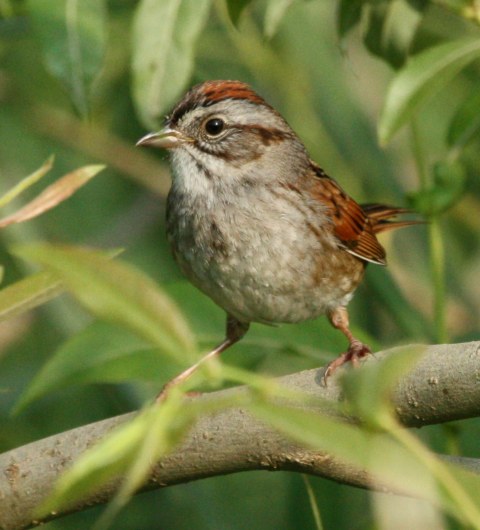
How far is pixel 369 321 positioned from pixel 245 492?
2.90 ft

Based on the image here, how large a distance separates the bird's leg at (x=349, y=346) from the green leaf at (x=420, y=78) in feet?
1.77

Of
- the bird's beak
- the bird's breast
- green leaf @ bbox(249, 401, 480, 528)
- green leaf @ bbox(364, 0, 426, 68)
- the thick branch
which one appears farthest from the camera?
the bird's beak

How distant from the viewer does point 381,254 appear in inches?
152

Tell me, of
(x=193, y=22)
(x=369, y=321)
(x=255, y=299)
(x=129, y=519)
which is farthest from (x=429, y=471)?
(x=369, y=321)

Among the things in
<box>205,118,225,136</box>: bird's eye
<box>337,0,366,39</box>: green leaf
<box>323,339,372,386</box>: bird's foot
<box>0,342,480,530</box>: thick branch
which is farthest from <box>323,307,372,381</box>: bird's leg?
<box>337,0,366,39</box>: green leaf

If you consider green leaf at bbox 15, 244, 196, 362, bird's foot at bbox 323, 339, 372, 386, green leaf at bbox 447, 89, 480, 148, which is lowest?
bird's foot at bbox 323, 339, 372, 386

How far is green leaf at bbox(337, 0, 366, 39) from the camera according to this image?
2766 mm

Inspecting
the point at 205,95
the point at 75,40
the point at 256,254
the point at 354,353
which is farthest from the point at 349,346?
the point at 75,40

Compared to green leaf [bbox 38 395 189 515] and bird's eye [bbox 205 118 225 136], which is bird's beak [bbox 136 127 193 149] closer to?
bird's eye [bbox 205 118 225 136]

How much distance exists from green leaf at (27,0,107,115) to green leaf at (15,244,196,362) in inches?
52.3

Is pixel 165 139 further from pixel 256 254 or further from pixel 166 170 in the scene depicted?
pixel 166 170

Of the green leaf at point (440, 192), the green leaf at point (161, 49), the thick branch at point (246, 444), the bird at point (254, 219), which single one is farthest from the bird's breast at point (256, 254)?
the thick branch at point (246, 444)

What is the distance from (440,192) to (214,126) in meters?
0.89

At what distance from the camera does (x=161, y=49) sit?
2.74 meters
